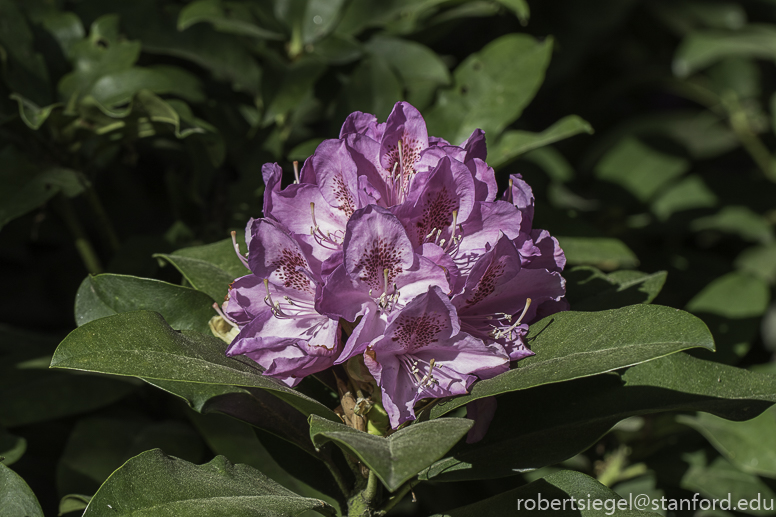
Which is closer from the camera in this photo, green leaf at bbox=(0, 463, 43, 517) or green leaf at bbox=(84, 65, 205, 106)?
green leaf at bbox=(0, 463, 43, 517)

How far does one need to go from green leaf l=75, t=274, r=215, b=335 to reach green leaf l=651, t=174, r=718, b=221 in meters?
1.92

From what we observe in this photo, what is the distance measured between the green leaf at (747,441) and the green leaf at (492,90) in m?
0.91

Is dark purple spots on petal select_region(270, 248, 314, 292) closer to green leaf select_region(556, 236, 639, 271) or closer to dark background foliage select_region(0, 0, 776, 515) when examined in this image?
dark background foliage select_region(0, 0, 776, 515)

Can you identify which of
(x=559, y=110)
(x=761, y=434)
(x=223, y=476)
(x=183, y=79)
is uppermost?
(x=183, y=79)

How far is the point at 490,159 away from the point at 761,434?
0.97 metres

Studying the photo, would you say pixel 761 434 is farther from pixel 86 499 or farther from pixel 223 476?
pixel 86 499

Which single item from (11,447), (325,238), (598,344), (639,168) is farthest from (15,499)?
(639,168)

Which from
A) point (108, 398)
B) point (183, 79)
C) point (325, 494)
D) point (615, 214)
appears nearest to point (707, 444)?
point (615, 214)

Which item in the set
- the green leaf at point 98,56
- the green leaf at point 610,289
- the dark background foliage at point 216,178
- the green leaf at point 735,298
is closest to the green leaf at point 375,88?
the dark background foliage at point 216,178

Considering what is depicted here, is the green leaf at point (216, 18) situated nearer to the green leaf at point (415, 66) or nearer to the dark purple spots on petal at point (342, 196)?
the green leaf at point (415, 66)

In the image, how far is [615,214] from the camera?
7.57 feet

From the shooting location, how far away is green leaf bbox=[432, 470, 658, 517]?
105 centimetres

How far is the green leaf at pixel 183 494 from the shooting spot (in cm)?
94

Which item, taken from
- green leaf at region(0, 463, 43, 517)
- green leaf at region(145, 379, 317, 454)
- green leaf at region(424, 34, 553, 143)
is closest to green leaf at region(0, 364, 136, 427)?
green leaf at region(0, 463, 43, 517)
